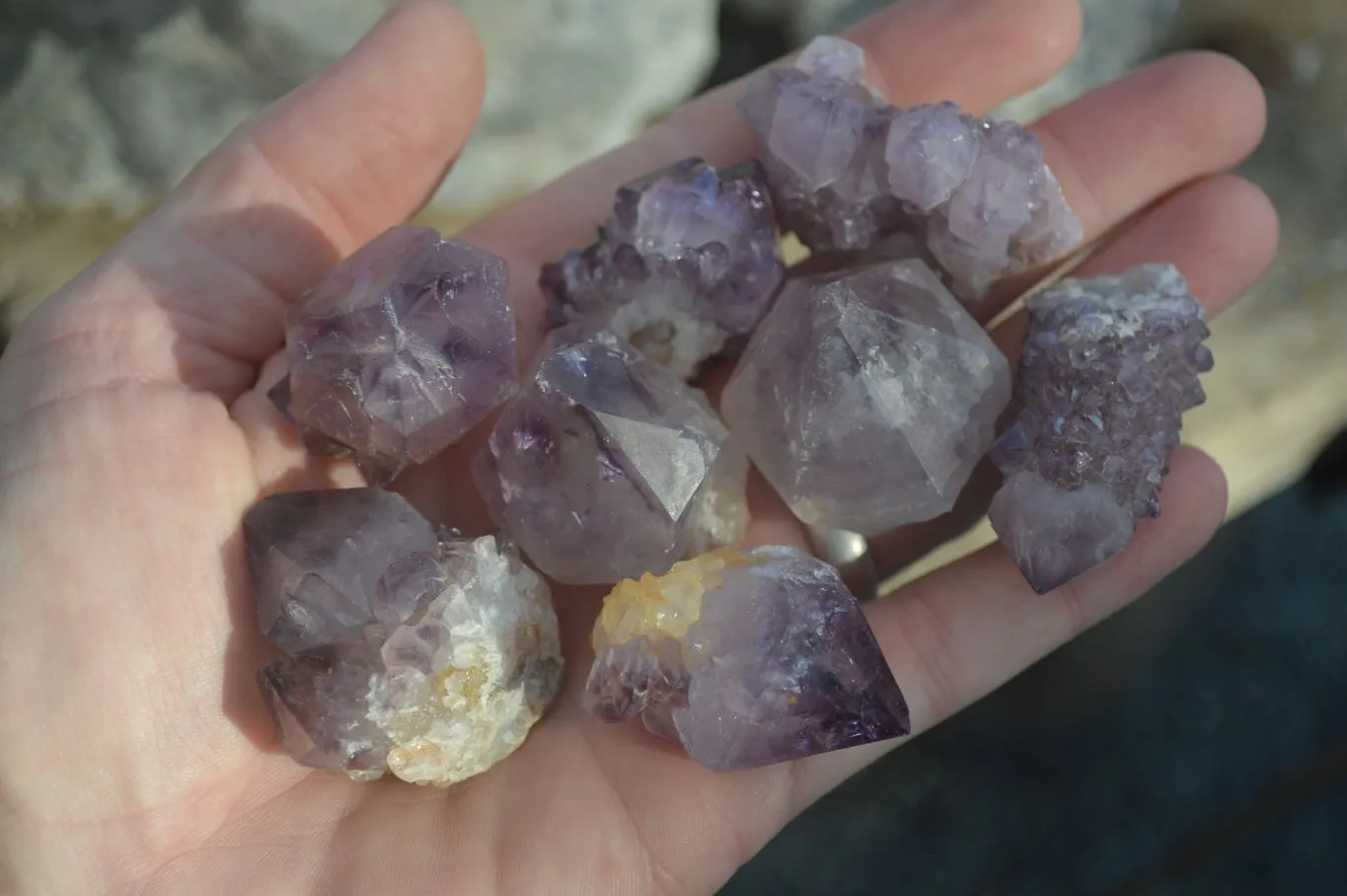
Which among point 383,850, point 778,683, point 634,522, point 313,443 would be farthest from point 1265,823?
point 313,443

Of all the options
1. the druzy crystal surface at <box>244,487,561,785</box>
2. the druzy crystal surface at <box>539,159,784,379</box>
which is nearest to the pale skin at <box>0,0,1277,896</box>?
the druzy crystal surface at <box>244,487,561,785</box>

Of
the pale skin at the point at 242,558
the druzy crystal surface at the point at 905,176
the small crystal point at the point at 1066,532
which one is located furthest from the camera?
the druzy crystal surface at the point at 905,176

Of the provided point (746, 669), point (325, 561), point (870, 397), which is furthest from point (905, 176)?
point (325, 561)

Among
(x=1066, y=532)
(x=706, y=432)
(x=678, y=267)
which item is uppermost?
(x=678, y=267)

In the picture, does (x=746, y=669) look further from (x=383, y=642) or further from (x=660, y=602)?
(x=383, y=642)

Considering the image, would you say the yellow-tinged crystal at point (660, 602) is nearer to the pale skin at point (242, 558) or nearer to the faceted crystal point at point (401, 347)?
the pale skin at point (242, 558)

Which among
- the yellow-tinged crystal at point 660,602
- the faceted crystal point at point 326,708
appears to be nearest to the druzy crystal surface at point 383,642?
the faceted crystal point at point 326,708
